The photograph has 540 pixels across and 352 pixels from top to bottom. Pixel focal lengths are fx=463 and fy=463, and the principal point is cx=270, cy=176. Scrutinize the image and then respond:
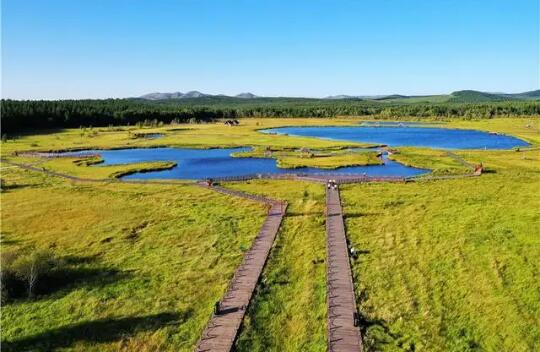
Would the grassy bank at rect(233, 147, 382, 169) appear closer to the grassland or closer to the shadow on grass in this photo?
the grassland

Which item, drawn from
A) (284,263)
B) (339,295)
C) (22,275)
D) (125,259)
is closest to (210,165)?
(125,259)

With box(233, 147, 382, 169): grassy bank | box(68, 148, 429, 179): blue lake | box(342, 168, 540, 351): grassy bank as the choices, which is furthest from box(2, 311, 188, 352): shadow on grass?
box(233, 147, 382, 169): grassy bank

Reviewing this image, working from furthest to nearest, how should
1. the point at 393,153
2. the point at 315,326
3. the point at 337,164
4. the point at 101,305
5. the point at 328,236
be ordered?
1. the point at 393,153
2. the point at 337,164
3. the point at 328,236
4. the point at 101,305
5. the point at 315,326

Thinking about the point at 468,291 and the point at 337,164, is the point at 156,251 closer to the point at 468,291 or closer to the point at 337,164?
the point at 468,291

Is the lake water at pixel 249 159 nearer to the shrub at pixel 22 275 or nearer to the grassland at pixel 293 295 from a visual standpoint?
the grassland at pixel 293 295

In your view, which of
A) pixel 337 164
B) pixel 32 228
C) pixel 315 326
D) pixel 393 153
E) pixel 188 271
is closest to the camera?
pixel 315 326

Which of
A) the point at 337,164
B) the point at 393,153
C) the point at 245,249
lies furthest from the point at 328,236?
the point at 393,153
